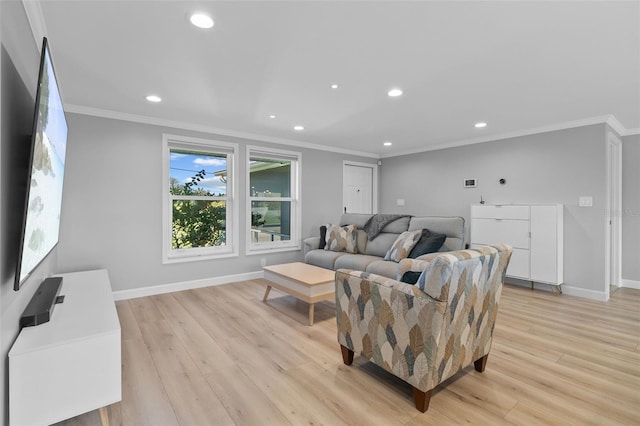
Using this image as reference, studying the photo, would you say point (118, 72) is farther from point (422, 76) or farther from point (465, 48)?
point (465, 48)

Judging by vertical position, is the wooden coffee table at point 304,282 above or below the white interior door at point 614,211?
below

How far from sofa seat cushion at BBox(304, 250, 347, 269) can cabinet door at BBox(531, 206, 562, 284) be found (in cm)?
258

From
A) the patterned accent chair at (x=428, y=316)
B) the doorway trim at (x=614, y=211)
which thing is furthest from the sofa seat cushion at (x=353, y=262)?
the doorway trim at (x=614, y=211)

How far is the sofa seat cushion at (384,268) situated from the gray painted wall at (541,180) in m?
2.26

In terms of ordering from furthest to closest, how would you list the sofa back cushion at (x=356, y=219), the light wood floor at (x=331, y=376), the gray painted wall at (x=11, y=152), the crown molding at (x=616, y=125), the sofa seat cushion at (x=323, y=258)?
1. the sofa back cushion at (x=356, y=219)
2. the sofa seat cushion at (x=323, y=258)
3. the crown molding at (x=616, y=125)
4. the light wood floor at (x=331, y=376)
5. the gray painted wall at (x=11, y=152)

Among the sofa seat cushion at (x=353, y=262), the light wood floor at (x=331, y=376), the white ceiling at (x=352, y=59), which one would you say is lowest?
the light wood floor at (x=331, y=376)

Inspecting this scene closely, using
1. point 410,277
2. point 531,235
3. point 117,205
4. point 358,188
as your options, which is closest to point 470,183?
point 531,235

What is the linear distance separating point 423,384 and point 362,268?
219 cm

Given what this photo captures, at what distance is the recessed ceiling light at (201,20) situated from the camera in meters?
1.89

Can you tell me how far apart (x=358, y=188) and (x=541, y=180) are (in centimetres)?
308

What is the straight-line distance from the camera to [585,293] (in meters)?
4.00

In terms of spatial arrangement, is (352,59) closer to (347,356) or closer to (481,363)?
(347,356)

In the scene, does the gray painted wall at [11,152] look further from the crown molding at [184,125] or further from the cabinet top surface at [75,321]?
the crown molding at [184,125]

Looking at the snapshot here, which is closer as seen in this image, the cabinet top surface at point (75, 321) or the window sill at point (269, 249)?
the cabinet top surface at point (75, 321)
